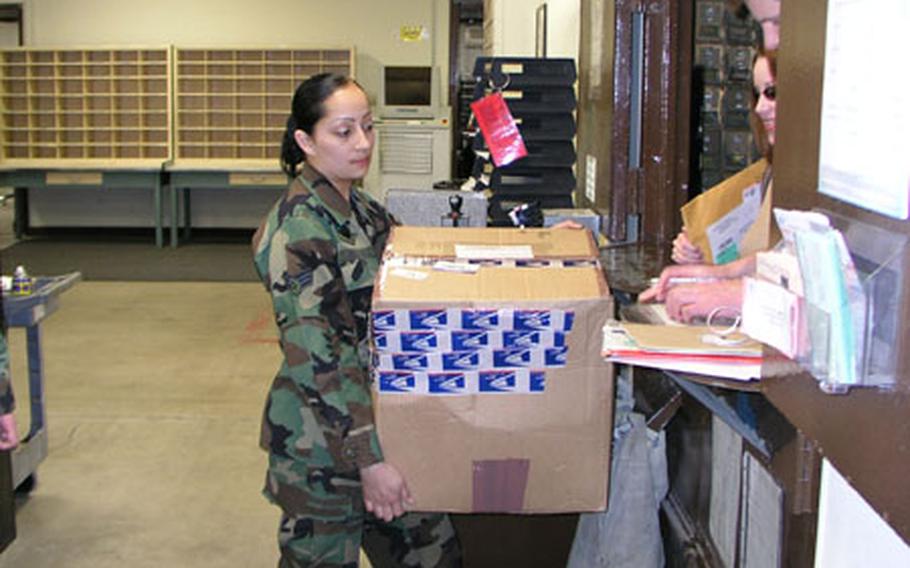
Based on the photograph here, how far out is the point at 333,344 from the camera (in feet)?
6.19

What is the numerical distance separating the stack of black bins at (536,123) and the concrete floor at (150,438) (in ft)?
4.63

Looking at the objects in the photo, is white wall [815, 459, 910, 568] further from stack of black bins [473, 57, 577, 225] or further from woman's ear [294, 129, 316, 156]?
stack of black bins [473, 57, 577, 225]

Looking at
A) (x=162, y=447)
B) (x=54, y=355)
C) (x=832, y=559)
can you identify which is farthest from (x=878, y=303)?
(x=54, y=355)

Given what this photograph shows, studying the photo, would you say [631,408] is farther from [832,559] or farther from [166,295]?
[166,295]

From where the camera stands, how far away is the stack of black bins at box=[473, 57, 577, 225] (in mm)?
3406

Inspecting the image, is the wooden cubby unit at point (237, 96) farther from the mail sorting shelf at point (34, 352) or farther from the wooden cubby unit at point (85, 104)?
the mail sorting shelf at point (34, 352)

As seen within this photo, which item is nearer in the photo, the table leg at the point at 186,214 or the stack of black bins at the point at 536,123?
the stack of black bins at the point at 536,123

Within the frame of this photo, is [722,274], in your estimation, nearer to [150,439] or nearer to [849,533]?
[849,533]

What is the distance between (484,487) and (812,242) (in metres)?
0.93

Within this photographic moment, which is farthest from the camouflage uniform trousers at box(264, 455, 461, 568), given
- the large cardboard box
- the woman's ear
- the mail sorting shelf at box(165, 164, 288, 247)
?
the mail sorting shelf at box(165, 164, 288, 247)

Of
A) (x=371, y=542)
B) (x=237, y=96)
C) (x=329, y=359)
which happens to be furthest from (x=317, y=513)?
(x=237, y=96)

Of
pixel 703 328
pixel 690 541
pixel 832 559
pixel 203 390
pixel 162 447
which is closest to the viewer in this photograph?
pixel 832 559

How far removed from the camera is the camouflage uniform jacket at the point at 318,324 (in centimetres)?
186

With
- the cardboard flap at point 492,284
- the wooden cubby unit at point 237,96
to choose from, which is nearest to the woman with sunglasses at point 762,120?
the cardboard flap at point 492,284
